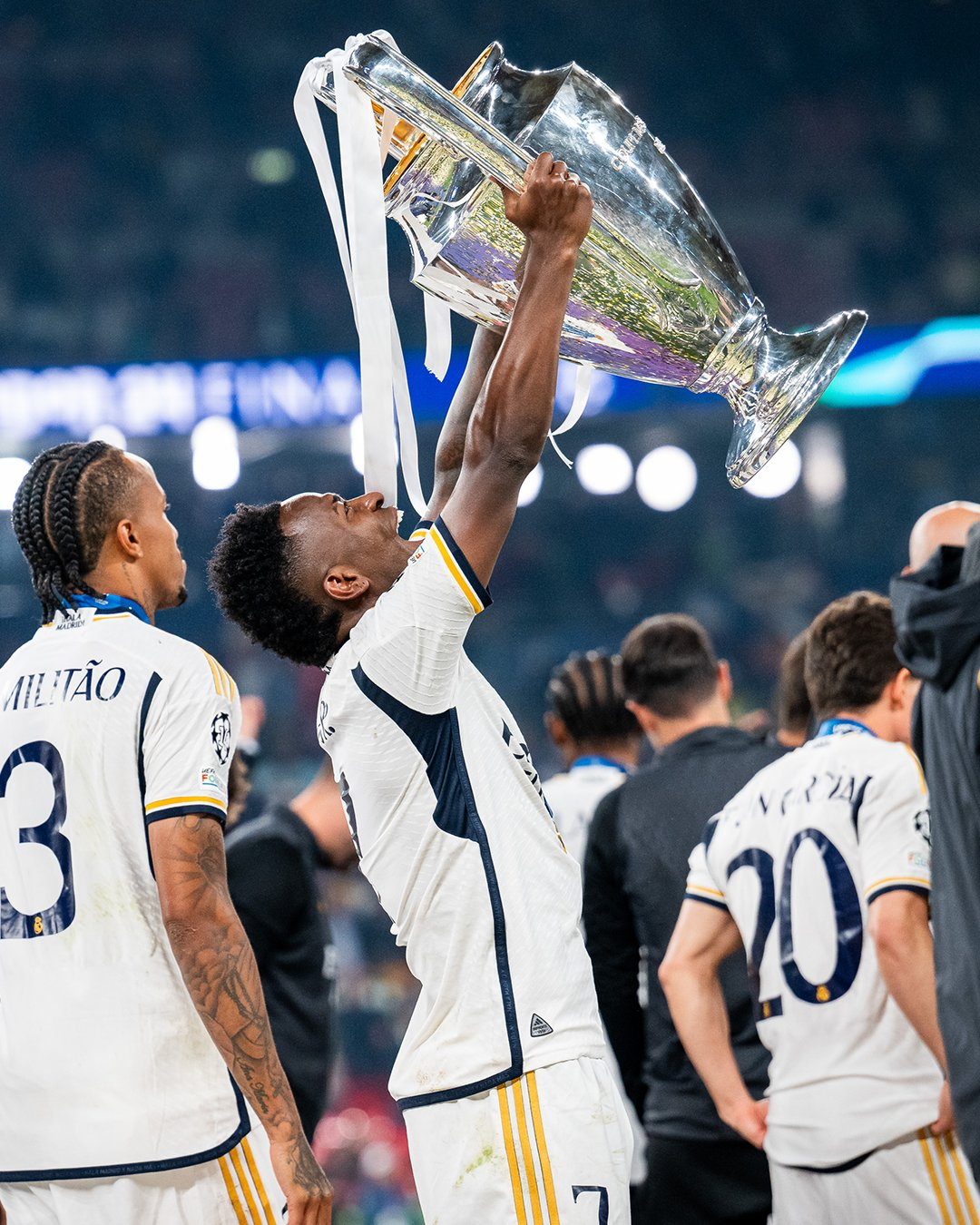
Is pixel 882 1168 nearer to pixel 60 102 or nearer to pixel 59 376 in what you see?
pixel 59 376

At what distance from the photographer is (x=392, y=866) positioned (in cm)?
159

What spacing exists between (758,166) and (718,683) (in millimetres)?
6631

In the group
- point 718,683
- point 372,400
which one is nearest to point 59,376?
point 718,683

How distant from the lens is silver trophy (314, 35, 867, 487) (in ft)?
4.86

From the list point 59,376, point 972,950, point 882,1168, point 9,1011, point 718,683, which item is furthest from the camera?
point 59,376

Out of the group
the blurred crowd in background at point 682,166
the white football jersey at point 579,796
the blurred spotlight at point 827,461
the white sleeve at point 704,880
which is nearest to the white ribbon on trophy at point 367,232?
the white sleeve at point 704,880

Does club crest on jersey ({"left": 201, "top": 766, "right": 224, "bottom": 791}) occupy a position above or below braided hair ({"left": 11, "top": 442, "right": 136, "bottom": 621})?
below

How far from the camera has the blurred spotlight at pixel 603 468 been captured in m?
8.73

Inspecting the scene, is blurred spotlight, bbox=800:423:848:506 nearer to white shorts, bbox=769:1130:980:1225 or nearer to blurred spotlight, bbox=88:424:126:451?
blurred spotlight, bbox=88:424:126:451

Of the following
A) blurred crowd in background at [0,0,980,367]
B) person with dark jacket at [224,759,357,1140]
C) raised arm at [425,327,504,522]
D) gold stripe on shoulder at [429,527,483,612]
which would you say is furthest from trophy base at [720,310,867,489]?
blurred crowd in background at [0,0,980,367]

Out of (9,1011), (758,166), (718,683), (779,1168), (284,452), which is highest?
(758,166)

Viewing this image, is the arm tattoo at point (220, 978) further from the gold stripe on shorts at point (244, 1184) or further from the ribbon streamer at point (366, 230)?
the ribbon streamer at point (366, 230)

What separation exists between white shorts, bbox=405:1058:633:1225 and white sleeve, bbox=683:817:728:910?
1.01 metres

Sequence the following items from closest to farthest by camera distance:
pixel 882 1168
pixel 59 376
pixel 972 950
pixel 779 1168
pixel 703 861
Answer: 1. pixel 972 950
2. pixel 882 1168
3. pixel 779 1168
4. pixel 703 861
5. pixel 59 376
